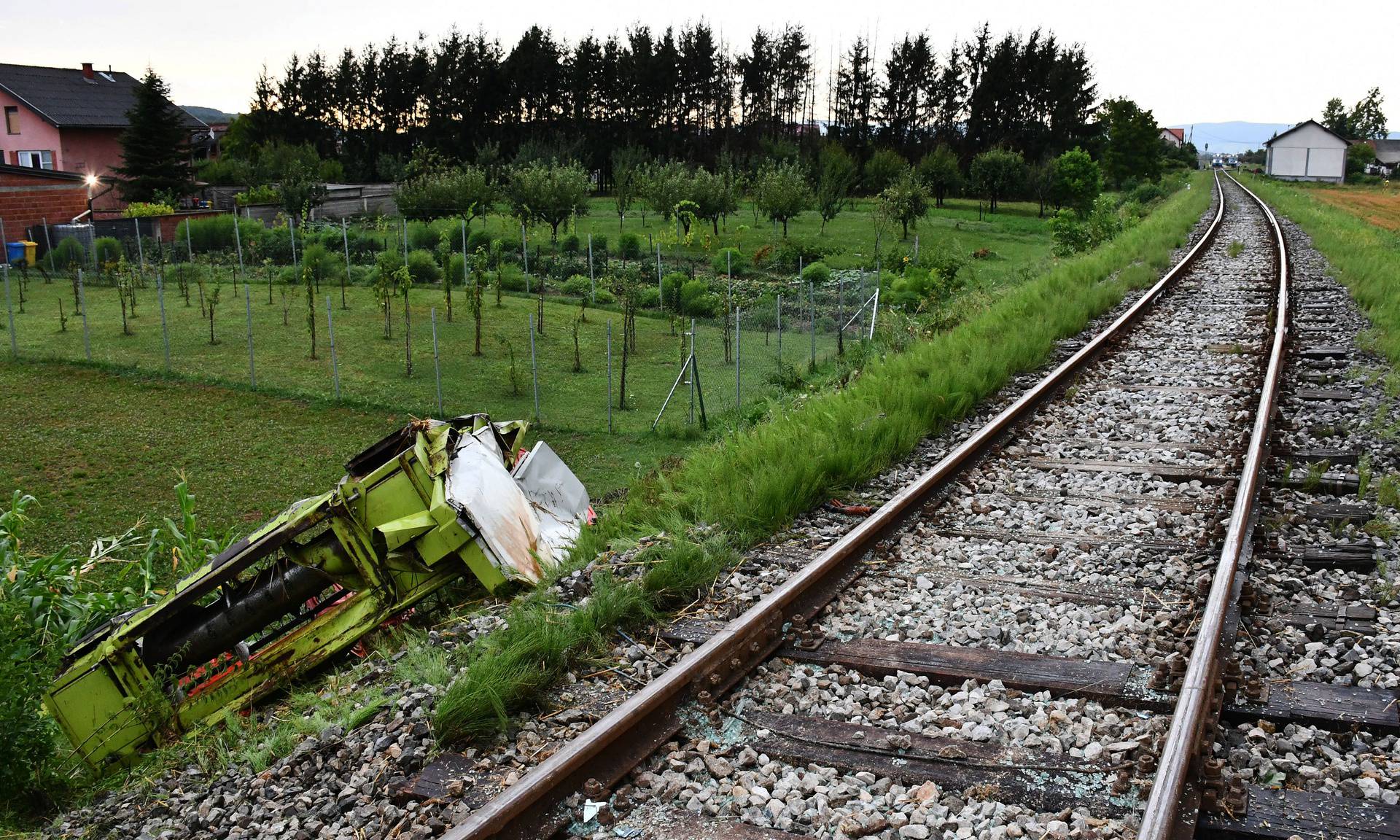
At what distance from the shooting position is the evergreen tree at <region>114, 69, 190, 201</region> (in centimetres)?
4781

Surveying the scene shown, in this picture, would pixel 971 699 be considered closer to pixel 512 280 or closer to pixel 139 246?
pixel 512 280

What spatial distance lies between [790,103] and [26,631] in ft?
296

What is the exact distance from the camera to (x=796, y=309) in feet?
73.0

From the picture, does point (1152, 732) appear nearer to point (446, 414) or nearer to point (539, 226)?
point (446, 414)

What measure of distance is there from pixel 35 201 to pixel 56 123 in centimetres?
2066

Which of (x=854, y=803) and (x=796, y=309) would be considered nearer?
(x=854, y=803)

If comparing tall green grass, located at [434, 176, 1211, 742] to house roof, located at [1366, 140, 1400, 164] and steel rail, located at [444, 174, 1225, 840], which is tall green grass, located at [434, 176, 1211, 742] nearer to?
steel rail, located at [444, 174, 1225, 840]

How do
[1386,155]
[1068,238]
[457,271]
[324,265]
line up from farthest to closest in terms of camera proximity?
[1386,155] → [324,265] → [457,271] → [1068,238]

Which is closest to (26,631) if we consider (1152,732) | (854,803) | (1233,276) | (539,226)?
(854,803)

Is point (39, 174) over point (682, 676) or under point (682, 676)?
over

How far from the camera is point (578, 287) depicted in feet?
97.5

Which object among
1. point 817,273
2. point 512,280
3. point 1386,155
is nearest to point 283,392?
point 512,280

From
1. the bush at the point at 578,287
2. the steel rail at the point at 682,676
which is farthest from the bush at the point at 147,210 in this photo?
the steel rail at the point at 682,676

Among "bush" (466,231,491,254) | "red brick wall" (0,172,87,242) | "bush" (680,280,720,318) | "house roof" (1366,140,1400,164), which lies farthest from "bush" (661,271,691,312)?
"house roof" (1366,140,1400,164)
